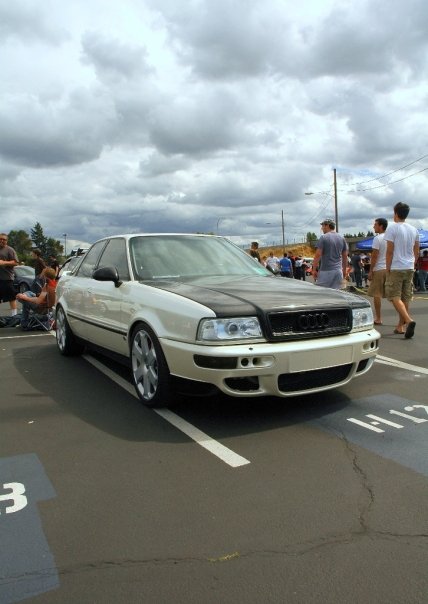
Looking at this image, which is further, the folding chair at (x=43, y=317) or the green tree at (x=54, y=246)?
the green tree at (x=54, y=246)

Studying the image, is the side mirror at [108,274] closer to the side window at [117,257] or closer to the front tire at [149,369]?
the side window at [117,257]

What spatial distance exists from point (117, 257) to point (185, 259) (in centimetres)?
80

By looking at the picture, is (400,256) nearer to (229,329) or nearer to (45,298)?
(229,329)

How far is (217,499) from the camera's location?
8.82 feet

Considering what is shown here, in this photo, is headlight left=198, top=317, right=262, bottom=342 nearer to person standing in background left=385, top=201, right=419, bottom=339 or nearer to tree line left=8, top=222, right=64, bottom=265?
person standing in background left=385, top=201, right=419, bottom=339

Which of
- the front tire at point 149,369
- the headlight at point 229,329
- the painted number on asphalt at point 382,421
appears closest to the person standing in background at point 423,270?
the painted number on asphalt at point 382,421

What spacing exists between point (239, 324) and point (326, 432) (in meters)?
0.99

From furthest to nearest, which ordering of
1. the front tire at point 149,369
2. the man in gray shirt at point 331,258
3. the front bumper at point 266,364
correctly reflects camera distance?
1. the man in gray shirt at point 331,258
2. the front tire at point 149,369
3. the front bumper at point 266,364

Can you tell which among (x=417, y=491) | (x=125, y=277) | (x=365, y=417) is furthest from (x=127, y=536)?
(x=125, y=277)

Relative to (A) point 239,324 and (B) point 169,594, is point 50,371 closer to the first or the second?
(A) point 239,324

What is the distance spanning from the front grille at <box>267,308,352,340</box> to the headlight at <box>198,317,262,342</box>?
12 centimetres

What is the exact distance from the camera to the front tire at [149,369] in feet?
12.8

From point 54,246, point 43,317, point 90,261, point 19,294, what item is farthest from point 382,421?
point 54,246

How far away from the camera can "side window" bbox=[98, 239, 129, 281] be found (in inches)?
197
